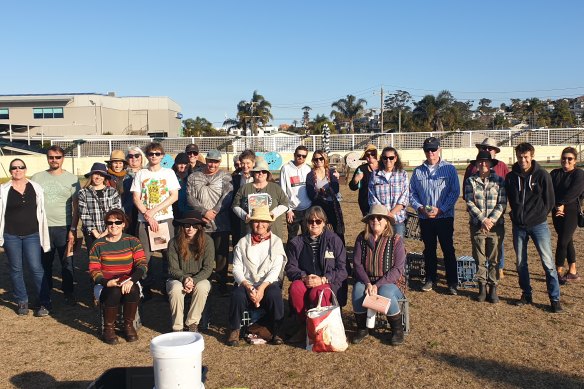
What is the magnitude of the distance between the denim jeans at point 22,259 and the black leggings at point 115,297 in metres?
1.38

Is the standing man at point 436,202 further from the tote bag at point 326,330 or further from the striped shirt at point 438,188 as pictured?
the tote bag at point 326,330

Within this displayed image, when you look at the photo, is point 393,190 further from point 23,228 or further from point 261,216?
point 23,228

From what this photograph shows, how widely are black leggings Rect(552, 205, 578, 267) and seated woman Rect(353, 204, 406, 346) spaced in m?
2.65

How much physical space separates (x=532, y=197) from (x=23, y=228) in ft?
19.1

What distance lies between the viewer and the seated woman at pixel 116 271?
18.7ft

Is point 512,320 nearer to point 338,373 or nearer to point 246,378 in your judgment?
point 338,373

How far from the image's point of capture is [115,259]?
6.01 m

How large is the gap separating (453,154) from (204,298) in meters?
38.1

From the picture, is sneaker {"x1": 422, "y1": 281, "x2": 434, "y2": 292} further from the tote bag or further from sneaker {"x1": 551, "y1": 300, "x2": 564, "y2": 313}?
the tote bag

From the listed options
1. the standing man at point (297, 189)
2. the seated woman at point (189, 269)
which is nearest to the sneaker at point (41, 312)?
the seated woman at point (189, 269)

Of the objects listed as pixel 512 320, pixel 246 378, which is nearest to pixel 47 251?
pixel 246 378

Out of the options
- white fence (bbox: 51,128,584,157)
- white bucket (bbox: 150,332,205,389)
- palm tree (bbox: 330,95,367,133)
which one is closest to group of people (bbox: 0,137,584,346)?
white bucket (bbox: 150,332,205,389)

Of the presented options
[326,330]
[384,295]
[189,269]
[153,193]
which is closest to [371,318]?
[384,295]

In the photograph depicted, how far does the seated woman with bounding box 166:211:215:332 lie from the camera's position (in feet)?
19.0
